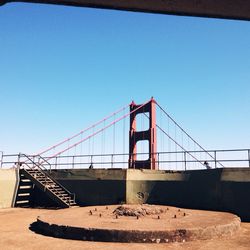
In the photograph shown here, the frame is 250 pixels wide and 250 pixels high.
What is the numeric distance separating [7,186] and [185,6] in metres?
16.0

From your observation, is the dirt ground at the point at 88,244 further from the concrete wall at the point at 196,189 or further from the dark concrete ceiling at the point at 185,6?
the dark concrete ceiling at the point at 185,6

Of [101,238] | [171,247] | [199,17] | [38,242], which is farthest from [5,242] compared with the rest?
[199,17]

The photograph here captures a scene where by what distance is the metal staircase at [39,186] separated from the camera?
51.4 ft

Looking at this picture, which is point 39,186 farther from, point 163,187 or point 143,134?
point 143,134

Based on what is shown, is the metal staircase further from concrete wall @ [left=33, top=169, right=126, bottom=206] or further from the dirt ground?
the dirt ground

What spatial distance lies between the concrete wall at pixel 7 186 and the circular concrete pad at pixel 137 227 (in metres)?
6.88

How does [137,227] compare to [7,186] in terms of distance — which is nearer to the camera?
[137,227]

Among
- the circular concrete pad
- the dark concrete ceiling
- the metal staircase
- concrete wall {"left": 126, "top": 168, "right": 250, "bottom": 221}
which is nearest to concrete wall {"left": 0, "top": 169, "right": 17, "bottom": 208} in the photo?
the metal staircase

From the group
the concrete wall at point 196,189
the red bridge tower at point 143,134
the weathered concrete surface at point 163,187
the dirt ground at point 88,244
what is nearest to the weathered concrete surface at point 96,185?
the weathered concrete surface at point 163,187

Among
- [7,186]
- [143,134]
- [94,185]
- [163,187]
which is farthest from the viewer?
[143,134]

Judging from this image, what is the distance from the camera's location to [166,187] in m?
14.4

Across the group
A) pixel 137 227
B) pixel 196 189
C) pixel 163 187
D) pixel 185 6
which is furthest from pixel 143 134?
pixel 185 6

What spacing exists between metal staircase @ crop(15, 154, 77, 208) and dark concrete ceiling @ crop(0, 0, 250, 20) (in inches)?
569

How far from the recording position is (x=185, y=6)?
199 centimetres
